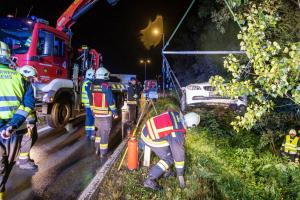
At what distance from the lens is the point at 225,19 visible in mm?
8070

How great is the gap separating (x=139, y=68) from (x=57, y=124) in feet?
158

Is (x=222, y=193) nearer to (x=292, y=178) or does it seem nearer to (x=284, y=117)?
(x=292, y=178)

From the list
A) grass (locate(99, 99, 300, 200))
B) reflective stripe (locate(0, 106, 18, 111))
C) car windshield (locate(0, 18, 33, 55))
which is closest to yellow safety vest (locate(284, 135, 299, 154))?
grass (locate(99, 99, 300, 200))

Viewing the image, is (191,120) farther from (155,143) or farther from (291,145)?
(291,145)

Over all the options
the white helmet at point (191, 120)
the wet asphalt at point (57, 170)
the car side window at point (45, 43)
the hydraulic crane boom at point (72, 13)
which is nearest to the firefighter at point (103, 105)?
the wet asphalt at point (57, 170)

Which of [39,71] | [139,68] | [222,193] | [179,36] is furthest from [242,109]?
[139,68]

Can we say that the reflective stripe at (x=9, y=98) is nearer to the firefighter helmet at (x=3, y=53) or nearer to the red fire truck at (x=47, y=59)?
the firefighter helmet at (x=3, y=53)

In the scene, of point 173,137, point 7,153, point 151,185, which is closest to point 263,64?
point 173,137

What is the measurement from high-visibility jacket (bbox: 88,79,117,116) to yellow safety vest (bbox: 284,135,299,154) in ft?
16.1

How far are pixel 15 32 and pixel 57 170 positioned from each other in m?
4.29

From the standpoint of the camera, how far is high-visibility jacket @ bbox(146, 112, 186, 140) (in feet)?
16.2

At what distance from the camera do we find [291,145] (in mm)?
8297

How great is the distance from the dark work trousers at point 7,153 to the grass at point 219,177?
150cm

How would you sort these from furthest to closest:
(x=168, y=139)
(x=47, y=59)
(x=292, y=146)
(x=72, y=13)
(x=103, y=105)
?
(x=72, y=13) → (x=47, y=59) → (x=292, y=146) → (x=103, y=105) → (x=168, y=139)
